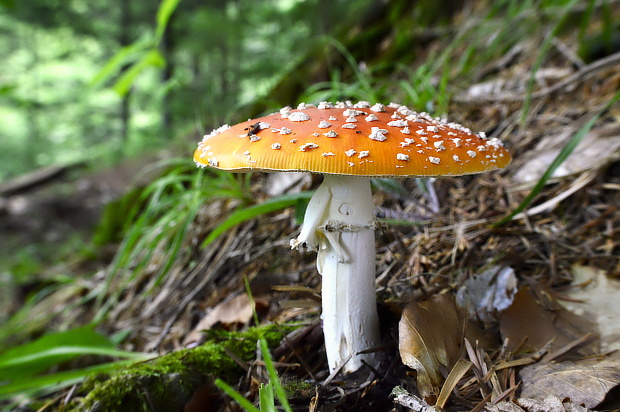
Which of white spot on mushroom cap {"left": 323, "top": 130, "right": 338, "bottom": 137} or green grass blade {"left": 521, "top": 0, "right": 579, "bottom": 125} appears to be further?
green grass blade {"left": 521, "top": 0, "right": 579, "bottom": 125}

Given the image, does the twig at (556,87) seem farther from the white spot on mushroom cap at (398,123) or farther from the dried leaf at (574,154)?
the white spot on mushroom cap at (398,123)

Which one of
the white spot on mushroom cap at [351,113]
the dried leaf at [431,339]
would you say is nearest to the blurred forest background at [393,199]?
the dried leaf at [431,339]

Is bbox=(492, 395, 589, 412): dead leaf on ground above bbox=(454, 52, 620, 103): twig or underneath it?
underneath

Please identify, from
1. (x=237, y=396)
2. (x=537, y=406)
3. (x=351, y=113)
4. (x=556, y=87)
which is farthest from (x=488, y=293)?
(x=556, y=87)

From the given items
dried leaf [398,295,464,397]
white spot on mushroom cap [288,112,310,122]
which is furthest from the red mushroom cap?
dried leaf [398,295,464,397]

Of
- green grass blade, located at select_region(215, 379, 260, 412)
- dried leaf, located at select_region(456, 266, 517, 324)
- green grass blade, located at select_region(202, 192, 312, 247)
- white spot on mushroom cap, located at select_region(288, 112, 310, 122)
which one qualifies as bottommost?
dried leaf, located at select_region(456, 266, 517, 324)

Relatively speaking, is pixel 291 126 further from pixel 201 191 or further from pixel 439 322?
pixel 201 191

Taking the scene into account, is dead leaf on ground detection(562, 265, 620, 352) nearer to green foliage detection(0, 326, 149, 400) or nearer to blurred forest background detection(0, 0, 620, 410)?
blurred forest background detection(0, 0, 620, 410)
